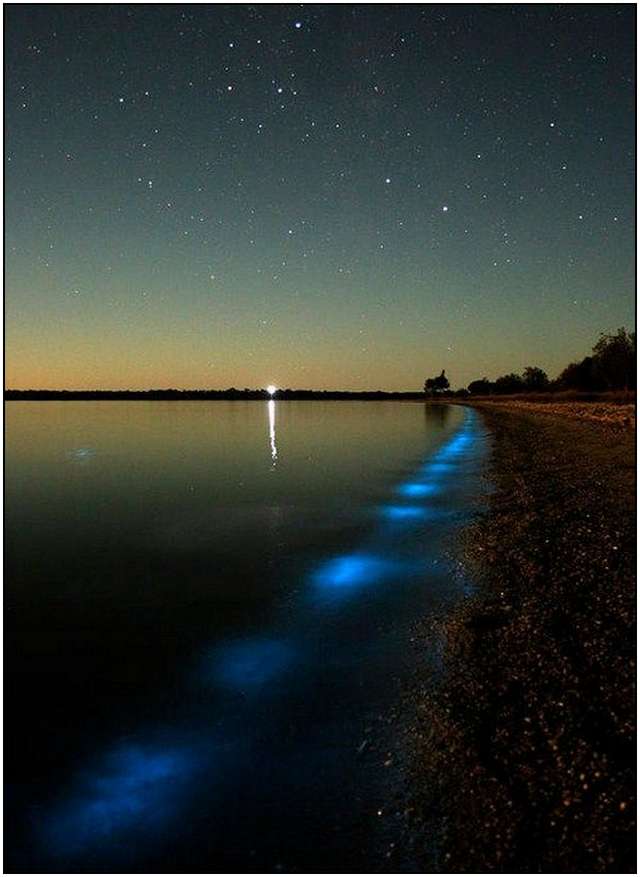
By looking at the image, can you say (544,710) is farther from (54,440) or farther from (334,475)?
(54,440)

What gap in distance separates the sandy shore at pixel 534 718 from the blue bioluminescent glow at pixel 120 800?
2215mm

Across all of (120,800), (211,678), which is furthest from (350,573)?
(120,800)

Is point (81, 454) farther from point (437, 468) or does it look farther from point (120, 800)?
point (120, 800)

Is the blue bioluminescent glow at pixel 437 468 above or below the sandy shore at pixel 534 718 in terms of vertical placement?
above

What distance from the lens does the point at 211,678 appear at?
7.59 meters

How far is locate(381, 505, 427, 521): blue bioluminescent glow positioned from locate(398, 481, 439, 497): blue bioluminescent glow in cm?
227

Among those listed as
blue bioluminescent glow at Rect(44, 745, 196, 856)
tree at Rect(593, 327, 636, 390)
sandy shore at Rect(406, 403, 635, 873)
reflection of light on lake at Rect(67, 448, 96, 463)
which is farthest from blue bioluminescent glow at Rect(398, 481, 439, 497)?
tree at Rect(593, 327, 636, 390)

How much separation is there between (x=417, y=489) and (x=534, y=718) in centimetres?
1708

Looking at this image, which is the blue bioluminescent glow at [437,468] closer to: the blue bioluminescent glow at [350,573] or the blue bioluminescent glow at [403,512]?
the blue bioluminescent glow at [403,512]

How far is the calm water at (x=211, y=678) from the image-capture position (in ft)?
16.2

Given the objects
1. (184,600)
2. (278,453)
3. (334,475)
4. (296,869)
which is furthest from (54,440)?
(296,869)

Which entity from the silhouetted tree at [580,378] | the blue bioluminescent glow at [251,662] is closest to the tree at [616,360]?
the silhouetted tree at [580,378]

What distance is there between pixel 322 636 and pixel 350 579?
2841 millimetres

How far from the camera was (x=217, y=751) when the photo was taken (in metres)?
6.00
